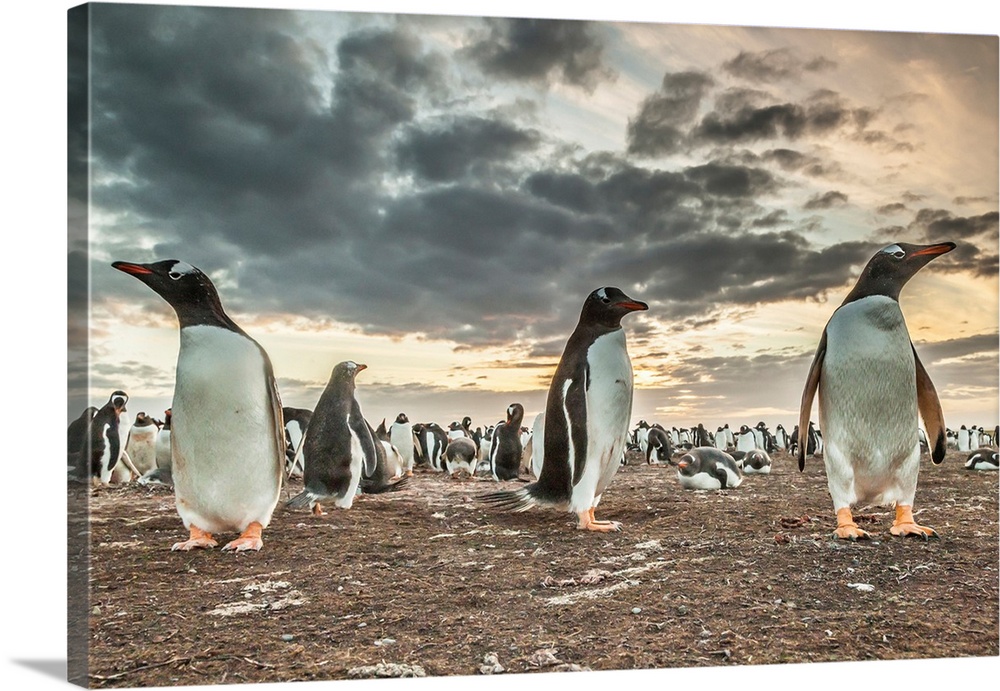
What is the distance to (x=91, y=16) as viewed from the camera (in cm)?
385

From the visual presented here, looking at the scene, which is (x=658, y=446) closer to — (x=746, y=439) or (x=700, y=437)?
(x=700, y=437)

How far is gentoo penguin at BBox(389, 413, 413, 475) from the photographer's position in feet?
13.9

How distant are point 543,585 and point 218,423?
4.48ft

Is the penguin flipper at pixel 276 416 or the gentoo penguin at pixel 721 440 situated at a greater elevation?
the penguin flipper at pixel 276 416

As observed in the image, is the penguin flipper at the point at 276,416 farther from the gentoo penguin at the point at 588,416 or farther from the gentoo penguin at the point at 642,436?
the gentoo penguin at the point at 642,436

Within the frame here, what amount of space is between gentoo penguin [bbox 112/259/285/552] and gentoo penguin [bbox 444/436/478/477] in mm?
634

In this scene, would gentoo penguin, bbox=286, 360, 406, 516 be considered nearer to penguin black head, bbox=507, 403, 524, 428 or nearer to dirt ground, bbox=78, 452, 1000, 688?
dirt ground, bbox=78, 452, 1000, 688

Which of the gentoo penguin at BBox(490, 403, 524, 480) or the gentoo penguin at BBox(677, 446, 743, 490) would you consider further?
the gentoo penguin at BBox(677, 446, 743, 490)

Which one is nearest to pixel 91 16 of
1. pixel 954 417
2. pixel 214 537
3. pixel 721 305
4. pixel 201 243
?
pixel 201 243

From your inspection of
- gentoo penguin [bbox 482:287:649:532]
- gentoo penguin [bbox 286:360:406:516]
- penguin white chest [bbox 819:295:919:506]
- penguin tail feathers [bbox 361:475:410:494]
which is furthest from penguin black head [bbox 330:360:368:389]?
penguin white chest [bbox 819:295:919:506]

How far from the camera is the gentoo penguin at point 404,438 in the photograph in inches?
167

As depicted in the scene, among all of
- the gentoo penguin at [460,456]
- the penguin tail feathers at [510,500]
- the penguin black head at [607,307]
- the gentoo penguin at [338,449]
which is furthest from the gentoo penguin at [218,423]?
the penguin black head at [607,307]

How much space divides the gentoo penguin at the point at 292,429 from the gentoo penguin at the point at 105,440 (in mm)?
597

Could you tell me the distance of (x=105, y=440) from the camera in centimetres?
383
